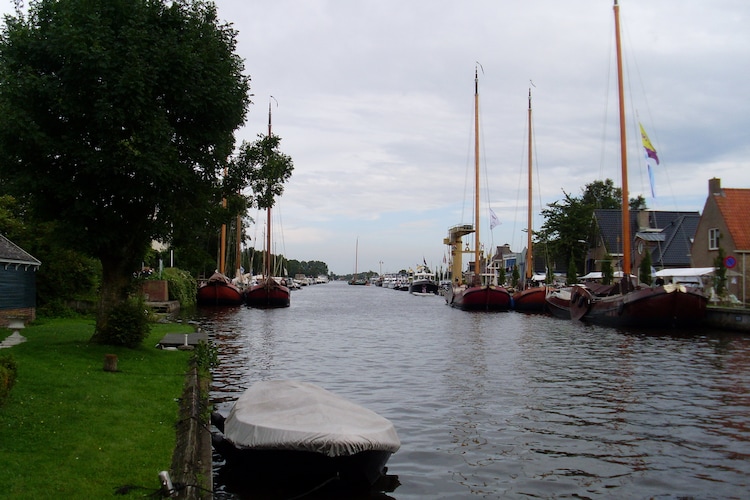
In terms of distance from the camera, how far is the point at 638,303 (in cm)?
3694

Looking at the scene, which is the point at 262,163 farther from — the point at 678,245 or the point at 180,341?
the point at 678,245

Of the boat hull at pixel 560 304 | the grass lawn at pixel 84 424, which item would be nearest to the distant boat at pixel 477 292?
the boat hull at pixel 560 304

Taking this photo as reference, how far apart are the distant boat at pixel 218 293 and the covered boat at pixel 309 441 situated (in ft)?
169

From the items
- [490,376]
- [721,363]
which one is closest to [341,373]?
[490,376]

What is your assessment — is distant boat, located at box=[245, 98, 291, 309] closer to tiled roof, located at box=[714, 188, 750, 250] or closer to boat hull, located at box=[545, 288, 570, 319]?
boat hull, located at box=[545, 288, 570, 319]

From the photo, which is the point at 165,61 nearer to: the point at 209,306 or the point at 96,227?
the point at 96,227

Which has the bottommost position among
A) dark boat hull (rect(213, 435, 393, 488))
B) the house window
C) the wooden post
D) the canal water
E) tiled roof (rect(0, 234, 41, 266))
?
the canal water

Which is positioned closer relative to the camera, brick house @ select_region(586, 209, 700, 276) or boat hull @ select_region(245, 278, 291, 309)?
boat hull @ select_region(245, 278, 291, 309)

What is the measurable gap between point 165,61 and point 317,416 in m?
11.7

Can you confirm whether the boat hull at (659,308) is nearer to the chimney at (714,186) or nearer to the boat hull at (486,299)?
the chimney at (714,186)

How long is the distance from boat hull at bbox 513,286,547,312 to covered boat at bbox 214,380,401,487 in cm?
5112

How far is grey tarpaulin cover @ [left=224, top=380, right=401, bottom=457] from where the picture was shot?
897 cm

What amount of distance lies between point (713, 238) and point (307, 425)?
46381 millimetres

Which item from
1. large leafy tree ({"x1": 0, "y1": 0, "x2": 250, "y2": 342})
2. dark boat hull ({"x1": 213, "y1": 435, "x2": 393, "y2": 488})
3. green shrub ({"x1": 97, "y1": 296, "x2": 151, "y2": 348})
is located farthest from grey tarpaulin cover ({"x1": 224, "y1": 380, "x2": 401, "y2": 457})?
green shrub ({"x1": 97, "y1": 296, "x2": 151, "y2": 348})
